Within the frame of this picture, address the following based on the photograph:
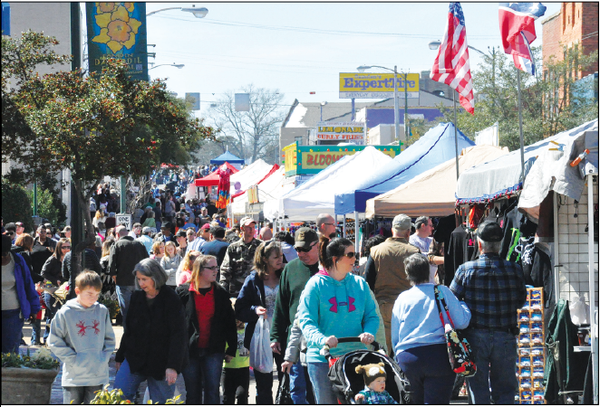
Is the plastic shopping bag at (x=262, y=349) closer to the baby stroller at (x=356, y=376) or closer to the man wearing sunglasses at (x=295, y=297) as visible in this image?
the man wearing sunglasses at (x=295, y=297)

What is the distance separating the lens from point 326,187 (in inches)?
705

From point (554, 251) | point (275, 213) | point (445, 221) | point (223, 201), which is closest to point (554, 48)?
point (223, 201)

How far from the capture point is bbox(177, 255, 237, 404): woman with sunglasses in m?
6.61

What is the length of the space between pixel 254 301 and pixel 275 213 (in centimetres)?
1191

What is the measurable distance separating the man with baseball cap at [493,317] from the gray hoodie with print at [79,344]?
2923 millimetres

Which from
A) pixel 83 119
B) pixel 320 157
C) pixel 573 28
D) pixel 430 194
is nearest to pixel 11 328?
pixel 83 119

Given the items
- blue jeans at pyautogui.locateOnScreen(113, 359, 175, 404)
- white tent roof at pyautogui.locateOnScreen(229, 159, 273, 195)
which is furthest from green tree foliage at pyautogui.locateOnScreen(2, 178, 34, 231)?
blue jeans at pyautogui.locateOnScreen(113, 359, 175, 404)

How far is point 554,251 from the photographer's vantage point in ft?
24.6

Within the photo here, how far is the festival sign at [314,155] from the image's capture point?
23.4m

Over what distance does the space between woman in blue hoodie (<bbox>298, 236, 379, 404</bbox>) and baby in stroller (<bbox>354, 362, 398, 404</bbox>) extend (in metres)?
0.37

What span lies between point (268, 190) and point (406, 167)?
1306 centimetres

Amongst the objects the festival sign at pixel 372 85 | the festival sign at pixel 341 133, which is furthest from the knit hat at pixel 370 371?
the festival sign at pixel 372 85

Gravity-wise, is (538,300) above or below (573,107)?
below

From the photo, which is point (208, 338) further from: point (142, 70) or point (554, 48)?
point (554, 48)
